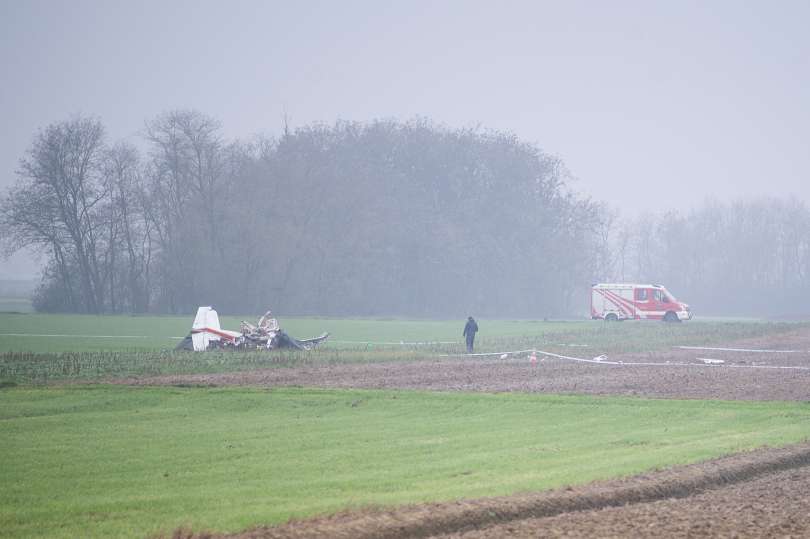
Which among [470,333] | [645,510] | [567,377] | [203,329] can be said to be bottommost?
[645,510]

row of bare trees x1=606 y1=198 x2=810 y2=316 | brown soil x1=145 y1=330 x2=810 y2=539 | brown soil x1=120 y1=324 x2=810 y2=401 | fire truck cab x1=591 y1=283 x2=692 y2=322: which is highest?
row of bare trees x1=606 y1=198 x2=810 y2=316

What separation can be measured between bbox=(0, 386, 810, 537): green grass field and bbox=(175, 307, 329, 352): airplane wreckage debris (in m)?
16.3

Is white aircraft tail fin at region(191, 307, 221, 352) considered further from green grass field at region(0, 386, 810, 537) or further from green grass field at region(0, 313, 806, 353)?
green grass field at region(0, 386, 810, 537)

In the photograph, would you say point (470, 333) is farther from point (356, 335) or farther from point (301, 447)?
point (301, 447)

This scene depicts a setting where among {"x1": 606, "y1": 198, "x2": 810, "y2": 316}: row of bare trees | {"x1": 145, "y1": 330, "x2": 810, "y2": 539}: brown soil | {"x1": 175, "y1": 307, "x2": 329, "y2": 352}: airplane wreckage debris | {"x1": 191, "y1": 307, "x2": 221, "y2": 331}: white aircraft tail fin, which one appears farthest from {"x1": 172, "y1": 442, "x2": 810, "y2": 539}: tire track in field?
{"x1": 606, "y1": 198, "x2": 810, "y2": 316}: row of bare trees

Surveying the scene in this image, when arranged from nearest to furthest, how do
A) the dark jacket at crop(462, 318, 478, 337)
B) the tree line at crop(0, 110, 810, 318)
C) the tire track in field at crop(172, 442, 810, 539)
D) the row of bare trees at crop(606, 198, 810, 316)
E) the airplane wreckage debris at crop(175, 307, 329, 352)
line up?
the tire track in field at crop(172, 442, 810, 539)
the airplane wreckage debris at crop(175, 307, 329, 352)
the dark jacket at crop(462, 318, 478, 337)
the tree line at crop(0, 110, 810, 318)
the row of bare trees at crop(606, 198, 810, 316)

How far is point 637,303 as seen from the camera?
7738cm

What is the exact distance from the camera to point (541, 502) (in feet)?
42.8

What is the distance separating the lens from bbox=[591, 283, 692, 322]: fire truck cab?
252 feet

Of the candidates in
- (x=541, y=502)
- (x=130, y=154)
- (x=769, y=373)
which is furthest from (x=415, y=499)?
(x=130, y=154)

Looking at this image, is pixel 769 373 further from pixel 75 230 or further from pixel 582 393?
pixel 75 230

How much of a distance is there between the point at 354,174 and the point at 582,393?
76.5 metres

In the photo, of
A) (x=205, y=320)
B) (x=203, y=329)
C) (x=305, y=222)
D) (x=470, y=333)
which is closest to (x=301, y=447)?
(x=203, y=329)

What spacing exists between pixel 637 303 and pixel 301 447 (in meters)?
63.4
